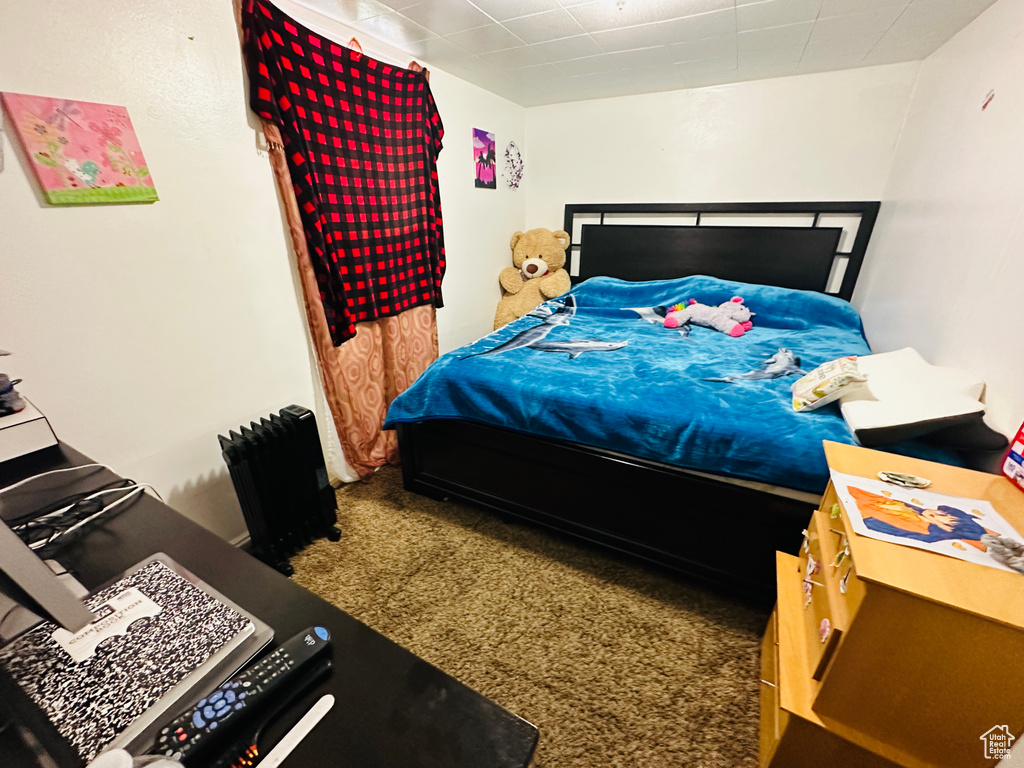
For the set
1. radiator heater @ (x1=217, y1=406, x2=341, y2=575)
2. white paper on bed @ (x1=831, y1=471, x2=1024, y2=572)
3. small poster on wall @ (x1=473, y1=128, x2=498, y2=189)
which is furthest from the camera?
small poster on wall @ (x1=473, y1=128, x2=498, y2=189)

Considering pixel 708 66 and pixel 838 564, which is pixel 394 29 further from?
pixel 838 564

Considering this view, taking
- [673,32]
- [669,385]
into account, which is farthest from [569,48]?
[669,385]

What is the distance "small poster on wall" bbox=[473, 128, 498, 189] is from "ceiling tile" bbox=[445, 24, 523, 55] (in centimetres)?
69

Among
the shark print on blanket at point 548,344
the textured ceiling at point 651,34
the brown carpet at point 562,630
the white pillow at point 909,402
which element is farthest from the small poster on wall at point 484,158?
the white pillow at point 909,402

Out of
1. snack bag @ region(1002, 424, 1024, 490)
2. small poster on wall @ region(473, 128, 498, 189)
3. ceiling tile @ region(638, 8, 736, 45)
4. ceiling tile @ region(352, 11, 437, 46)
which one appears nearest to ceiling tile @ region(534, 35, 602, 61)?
ceiling tile @ region(638, 8, 736, 45)

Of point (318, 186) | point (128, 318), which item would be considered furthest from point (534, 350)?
point (128, 318)

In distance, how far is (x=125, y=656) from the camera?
0.61 metres

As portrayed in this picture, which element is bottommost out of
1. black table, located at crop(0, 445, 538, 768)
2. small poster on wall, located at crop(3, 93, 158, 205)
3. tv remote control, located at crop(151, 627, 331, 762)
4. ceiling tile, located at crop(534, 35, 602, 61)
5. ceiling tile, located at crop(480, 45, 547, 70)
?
black table, located at crop(0, 445, 538, 768)

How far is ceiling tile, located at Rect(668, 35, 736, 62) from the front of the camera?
2.19 metres

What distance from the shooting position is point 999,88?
1618 millimetres

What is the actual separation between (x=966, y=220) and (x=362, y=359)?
109 inches

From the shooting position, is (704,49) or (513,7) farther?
(704,49)

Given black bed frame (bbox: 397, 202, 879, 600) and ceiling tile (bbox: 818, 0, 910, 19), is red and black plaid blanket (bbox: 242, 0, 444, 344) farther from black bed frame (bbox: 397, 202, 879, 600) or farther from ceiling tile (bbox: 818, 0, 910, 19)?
ceiling tile (bbox: 818, 0, 910, 19)

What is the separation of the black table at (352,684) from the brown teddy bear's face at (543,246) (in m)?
3.18
